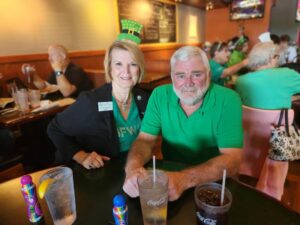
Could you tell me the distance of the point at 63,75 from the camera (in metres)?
2.75

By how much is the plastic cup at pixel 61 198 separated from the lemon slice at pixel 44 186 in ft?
0.04

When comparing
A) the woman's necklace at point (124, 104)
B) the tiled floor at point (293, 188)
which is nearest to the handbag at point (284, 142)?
the tiled floor at point (293, 188)

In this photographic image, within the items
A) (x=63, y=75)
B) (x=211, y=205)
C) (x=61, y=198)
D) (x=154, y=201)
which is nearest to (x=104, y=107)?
(x=61, y=198)

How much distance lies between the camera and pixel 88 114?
137 cm

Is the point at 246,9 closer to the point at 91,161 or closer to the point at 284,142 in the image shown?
the point at 284,142

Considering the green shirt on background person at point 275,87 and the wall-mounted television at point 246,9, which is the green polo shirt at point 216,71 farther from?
the wall-mounted television at point 246,9

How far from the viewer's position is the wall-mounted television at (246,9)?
6695mm

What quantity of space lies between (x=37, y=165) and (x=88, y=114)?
163cm

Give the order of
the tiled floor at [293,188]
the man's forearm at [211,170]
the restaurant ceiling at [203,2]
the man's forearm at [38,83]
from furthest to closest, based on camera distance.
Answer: the restaurant ceiling at [203,2] → the man's forearm at [38,83] → the tiled floor at [293,188] → the man's forearm at [211,170]

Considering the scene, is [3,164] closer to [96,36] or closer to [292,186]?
[292,186]

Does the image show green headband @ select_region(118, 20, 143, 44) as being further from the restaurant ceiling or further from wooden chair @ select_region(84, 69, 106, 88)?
the restaurant ceiling

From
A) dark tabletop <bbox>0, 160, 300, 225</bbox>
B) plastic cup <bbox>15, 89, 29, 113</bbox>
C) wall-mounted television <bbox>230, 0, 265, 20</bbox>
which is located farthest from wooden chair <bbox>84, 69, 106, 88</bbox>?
wall-mounted television <bbox>230, 0, 265, 20</bbox>

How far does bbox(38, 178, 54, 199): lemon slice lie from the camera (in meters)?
Answer: 0.66

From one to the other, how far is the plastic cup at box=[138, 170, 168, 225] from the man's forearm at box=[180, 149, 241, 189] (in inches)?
7.7
